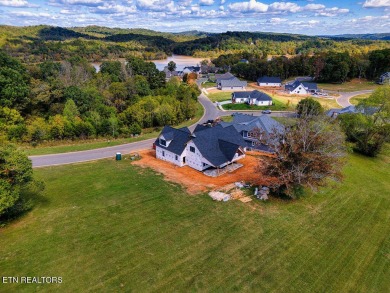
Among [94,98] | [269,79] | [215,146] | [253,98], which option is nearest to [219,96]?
[253,98]

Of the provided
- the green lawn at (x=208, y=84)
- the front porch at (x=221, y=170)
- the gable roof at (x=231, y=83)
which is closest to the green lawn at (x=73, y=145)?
the front porch at (x=221, y=170)

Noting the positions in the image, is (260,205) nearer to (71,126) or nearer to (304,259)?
(304,259)

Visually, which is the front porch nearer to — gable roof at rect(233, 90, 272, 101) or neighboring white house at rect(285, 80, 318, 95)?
gable roof at rect(233, 90, 272, 101)

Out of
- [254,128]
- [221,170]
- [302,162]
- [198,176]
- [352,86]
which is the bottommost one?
[198,176]

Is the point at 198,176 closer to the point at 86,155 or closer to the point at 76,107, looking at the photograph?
the point at 86,155

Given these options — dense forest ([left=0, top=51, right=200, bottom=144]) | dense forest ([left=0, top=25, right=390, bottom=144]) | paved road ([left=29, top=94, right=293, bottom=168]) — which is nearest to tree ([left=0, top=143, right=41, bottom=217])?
paved road ([left=29, top=94, right=293, bottom=168])

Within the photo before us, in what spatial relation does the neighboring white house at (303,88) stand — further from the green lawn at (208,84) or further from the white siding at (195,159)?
the white siding at (195,159)

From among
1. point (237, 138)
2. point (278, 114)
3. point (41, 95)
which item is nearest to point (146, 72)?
point (41, 95)
